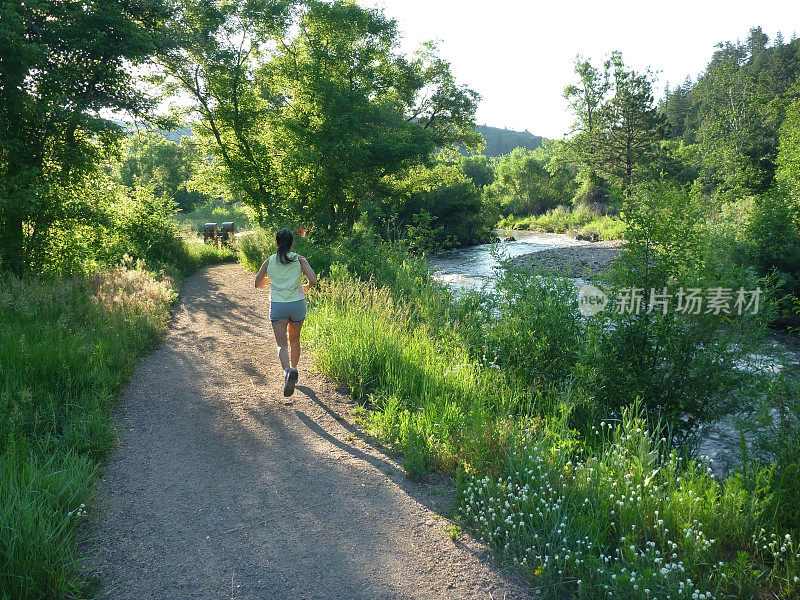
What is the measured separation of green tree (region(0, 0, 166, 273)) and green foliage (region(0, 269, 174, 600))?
79.3 inches

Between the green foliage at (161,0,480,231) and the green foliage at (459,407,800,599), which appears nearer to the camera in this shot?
the green foliage at (459,407,800,599)

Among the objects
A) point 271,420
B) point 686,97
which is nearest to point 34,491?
point 271,420

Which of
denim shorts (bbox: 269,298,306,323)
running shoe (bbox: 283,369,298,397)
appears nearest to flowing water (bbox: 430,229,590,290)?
denim shorts (bbox: 269,298,306,323)

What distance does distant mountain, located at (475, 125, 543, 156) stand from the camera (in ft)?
569

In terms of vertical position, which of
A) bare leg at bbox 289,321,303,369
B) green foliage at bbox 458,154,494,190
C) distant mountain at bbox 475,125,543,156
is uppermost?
distant mountain at bbox 475,125,543,156

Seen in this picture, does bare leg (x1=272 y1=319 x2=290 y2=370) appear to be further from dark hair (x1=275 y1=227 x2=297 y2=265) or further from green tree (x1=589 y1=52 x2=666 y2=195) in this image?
green tree (x1=589 y1=52 x2=666 y2=195)

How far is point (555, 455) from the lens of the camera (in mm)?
4262

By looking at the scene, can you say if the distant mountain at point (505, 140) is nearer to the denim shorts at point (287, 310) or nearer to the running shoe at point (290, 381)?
the denim shorts at point (287, 310)

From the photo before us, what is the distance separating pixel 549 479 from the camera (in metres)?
4.05

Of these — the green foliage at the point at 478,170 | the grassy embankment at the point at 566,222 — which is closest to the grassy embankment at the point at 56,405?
the grassy embankment at the point at 566,222

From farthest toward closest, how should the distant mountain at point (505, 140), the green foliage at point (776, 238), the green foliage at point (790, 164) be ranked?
the distant mountain at point (505, 140) → the green foliage at point (790, 164) → the green foliage at point (776, 238)

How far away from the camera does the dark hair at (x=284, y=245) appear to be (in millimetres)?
Result: 6320

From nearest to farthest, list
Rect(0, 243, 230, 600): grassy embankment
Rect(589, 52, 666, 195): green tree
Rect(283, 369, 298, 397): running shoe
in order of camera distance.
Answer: Rect(0, 243, 230, 600): grassy embankment
Rect(283, 369, 298, 397): running shoe
Rect(589, 52, 666, 195): green tree

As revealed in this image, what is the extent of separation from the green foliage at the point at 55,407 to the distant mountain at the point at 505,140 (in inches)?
6763
